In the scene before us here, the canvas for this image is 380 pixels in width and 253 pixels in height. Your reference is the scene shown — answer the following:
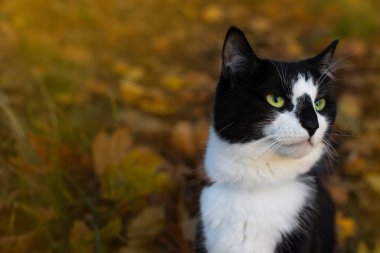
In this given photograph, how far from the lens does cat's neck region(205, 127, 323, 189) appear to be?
1.72m

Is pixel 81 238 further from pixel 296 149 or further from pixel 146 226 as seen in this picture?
pixel 296 149

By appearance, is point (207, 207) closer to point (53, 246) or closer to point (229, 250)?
point (229, 250)

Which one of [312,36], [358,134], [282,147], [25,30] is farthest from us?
[312,36]

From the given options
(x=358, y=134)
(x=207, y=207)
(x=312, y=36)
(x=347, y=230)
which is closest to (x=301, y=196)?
(x=207, y=207)

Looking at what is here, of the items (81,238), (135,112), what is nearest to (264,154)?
(81,238)

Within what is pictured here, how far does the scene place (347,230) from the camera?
2330mm

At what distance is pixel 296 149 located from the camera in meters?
1.64

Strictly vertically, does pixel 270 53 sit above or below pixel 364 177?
above

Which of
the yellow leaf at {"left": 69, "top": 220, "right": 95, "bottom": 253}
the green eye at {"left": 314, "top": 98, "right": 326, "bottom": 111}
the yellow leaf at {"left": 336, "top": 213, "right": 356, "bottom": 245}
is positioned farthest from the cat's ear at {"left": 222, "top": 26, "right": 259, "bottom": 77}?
the yellow leaf at {"left": 336, "top": 213, "right": 356, "bottom": 245}

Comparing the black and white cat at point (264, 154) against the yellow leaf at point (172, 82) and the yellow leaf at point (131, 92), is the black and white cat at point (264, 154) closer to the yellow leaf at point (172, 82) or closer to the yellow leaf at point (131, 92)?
the yellow leaf at point (131, 92)

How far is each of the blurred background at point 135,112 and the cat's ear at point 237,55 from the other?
0.46m

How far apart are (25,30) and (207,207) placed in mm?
2300

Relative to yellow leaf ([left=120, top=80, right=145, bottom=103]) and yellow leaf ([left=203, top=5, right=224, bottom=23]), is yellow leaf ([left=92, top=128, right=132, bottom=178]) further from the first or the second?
yellow leaf ([left=203, top=5, right=224, bottom=23])

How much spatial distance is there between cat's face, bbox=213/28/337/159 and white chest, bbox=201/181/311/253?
0.16 meters
